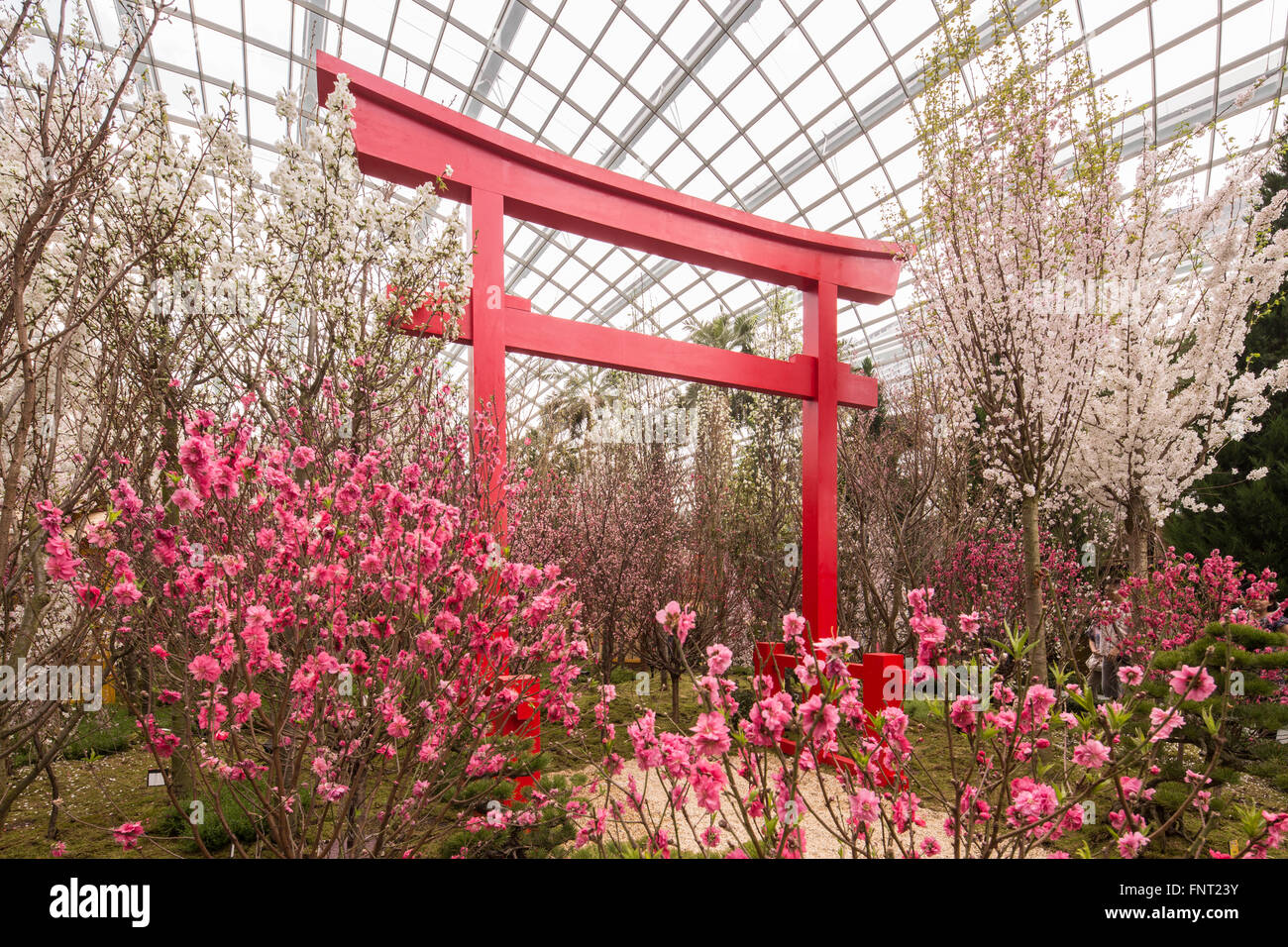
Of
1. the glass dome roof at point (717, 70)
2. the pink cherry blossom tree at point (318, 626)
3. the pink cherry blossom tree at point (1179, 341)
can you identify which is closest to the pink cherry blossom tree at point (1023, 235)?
the pink cherry blossom tree at point (1179, 341)

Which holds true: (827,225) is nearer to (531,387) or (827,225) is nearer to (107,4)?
(531,387)

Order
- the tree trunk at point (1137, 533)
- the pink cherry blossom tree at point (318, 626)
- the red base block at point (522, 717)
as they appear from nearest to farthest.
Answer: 1. the pink cherry blossom tree at point (318, 626)
2. the red base block at point (522, 717)
3. the tree trunk at point (1137, 533)

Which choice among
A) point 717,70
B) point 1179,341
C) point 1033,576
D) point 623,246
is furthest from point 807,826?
point 717,70

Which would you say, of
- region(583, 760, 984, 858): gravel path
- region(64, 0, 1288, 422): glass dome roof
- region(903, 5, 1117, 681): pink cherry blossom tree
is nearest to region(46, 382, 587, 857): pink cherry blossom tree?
region(583, 760, 984, 858): gravel path

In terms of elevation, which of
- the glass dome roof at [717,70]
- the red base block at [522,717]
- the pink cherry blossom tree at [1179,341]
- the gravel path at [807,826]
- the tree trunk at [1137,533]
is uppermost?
the glass dome roof at [717,70]

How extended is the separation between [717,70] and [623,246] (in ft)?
33.5

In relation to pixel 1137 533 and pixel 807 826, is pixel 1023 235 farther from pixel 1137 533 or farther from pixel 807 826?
pixel 807 826

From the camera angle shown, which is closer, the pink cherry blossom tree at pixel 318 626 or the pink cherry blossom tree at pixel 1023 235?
the pink cherry blossom tree at pixel 318 626

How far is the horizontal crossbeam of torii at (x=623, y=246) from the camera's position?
156 inches

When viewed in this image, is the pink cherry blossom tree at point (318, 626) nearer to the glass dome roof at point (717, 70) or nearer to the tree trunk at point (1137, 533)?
the tree trunk at point (1137, 533)

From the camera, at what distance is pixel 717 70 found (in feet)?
41.2

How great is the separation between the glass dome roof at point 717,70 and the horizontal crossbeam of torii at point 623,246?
5632 mm
